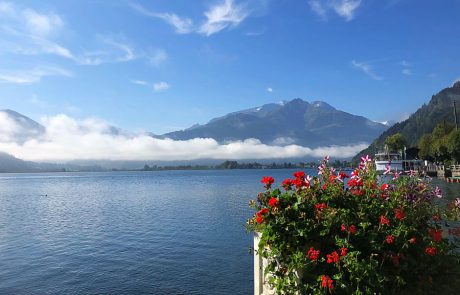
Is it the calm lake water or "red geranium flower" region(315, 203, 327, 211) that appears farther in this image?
the calm lake water

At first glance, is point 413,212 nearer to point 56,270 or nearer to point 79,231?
point 56,270

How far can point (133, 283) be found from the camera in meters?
19.0

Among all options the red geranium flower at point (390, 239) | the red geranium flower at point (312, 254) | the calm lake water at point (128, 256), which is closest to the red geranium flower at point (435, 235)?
the red geranium flower at point (390, 239)

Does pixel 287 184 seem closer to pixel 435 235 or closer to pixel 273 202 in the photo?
pixel 273 202

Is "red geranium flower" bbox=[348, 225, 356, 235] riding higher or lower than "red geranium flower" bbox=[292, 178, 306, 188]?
lower

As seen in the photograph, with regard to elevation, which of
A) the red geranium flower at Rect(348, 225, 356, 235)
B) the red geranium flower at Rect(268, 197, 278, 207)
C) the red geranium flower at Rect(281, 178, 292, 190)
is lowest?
the red geranium flower at Rect(348, 225, 356, 235)

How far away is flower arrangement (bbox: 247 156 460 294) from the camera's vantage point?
575 cm

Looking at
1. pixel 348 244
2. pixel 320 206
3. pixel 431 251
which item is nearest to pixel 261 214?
pixel 320 206

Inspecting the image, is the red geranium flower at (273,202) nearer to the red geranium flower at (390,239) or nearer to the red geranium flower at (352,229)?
the red geranium flower at (352,229)

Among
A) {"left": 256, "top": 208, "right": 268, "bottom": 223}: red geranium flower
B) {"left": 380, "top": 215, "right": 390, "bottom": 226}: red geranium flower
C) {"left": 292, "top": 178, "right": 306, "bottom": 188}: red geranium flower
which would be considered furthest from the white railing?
{"left": 380, "top": 215, "right": 390, "bottom": 226}: red geranium flower

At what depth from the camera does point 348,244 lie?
5.76 m

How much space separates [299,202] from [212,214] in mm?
41731

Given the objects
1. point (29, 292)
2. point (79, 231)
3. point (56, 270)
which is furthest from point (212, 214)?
point (29, 292)

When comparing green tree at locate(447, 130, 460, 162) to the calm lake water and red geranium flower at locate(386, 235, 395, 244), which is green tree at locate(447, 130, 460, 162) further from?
red geranium flower at locate(386, 235, 395, 244)
